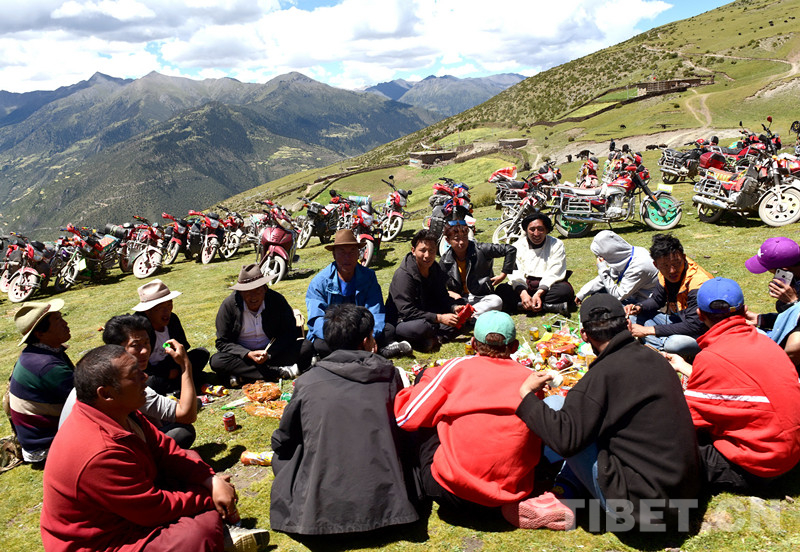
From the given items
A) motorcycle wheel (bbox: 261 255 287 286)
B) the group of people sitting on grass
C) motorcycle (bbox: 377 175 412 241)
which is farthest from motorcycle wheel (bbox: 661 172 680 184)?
the group of people sitting on grass

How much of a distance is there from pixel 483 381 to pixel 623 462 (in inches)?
34.6

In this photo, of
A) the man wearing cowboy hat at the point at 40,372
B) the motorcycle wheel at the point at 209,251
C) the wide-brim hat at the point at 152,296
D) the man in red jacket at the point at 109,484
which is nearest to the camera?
the man in red jacket at the point at 109,484

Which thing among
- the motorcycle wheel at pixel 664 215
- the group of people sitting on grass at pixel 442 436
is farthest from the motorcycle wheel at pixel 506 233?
the group of people sitting on grass at pixel 442 436

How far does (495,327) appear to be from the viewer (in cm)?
302

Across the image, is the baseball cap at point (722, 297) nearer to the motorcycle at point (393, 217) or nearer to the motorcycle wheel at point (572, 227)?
the motorcycle wheel at point (572, 227)

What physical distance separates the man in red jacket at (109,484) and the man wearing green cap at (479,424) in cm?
135

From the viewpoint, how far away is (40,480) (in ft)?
14.1

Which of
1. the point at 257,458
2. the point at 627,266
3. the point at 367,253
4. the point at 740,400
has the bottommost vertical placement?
the point at 257,458

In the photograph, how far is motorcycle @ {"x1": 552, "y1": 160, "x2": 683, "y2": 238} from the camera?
38.2 ft

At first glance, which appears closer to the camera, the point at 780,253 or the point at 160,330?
the point at 780,253

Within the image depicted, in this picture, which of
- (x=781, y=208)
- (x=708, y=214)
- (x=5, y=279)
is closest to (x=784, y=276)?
(x=781, y=208)

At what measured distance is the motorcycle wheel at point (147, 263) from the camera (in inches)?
607

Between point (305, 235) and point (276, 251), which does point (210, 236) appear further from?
point (276, 251)

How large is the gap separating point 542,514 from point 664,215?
34.6 ft
